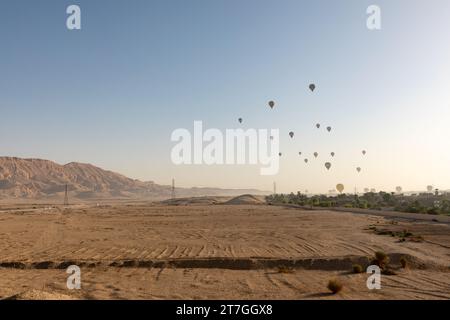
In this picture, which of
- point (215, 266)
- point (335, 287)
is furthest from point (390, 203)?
point (335, 287)

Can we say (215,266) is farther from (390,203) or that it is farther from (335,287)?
(390,203)

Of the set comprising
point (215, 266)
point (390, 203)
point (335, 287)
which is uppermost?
point (335, 287)

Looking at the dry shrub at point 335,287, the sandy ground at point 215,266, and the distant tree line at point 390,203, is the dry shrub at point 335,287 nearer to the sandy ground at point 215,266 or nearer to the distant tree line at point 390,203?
the sandy ground at point 215,266

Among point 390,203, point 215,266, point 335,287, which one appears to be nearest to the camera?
point 335,287

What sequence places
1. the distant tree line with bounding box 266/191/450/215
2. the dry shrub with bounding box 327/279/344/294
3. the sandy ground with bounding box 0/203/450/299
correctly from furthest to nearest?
the distant tree line with bounding box 266/191/450/215 → the sandy ground with bounding box 0/203/450/299 → the dry shrub with bounding box 327/279/344/294

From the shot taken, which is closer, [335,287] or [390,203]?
[335,287]

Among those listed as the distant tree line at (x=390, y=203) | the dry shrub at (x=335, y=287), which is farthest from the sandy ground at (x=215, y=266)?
the distant tree line at (x=390, y=203)

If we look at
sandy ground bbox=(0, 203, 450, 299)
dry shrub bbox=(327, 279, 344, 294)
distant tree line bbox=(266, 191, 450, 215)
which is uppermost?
dry shrub bbox=(327, 279, 344, 294)

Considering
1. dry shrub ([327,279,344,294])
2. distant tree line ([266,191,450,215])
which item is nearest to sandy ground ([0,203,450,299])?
dry shrub ([327,279,344,294])

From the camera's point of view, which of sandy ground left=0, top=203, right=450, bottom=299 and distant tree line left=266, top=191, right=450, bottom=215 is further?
distant tree line left=266, top=191, right=450, bottom=215

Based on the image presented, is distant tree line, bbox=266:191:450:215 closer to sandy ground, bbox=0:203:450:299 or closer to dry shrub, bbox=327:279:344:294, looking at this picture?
sandy ground, bbox=0:203:450:299
